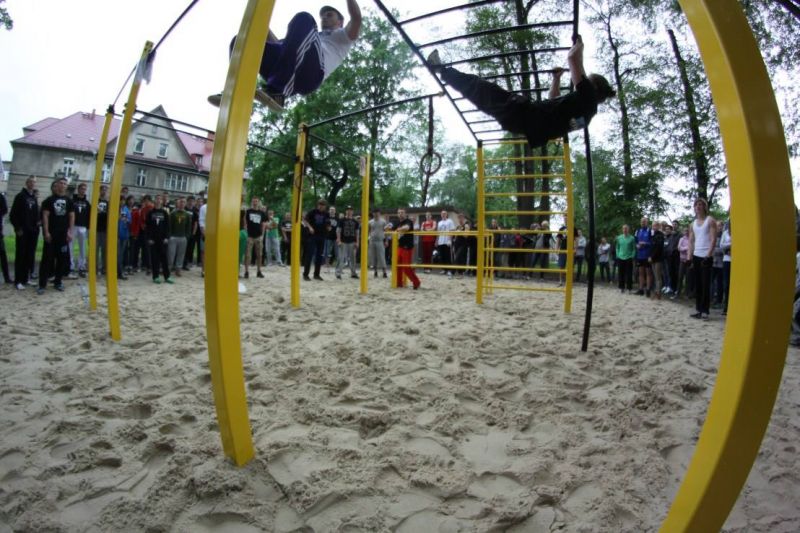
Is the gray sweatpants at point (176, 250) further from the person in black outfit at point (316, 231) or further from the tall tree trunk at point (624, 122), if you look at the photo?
the tall tree trunk at point (624, 122)

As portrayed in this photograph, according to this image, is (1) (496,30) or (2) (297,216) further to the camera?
(2) (297,216)

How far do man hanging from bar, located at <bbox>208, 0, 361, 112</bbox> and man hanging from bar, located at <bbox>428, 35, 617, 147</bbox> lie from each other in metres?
0.72

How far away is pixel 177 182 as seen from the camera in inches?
1254

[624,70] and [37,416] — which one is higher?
[624,70]

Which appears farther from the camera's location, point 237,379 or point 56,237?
point 56,237

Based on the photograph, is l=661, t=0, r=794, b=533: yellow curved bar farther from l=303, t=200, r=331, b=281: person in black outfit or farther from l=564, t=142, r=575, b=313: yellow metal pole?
l=303, t=200, r=331, b=281: person in black outfit

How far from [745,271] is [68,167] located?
3783 centimetres

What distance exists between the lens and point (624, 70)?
13.8 metres

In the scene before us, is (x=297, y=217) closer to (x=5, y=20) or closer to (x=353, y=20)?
(x=353, y=20)

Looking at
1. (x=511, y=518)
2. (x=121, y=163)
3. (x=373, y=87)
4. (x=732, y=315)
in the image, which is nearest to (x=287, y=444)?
(x=511, y=518)

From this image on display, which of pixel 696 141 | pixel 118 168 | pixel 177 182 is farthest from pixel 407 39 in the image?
pixel 177 182

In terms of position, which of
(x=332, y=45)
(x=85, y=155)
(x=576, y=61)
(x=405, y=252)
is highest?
(x=85, y=155)

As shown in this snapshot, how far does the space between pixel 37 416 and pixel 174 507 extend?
115 cm

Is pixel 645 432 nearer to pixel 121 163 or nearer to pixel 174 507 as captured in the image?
pixel 174 507
